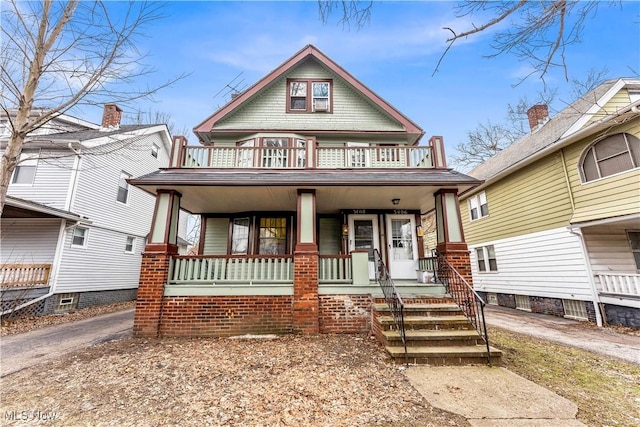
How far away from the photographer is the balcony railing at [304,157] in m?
8.04

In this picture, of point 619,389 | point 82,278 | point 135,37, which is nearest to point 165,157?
point 82,278

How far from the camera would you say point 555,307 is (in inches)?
391

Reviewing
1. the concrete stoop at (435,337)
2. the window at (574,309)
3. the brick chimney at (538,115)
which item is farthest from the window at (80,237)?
the brick chimney at (538,115)

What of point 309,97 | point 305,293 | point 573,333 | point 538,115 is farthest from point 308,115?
point 538,115

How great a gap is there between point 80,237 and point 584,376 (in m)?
15.9

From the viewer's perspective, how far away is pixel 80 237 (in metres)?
11.4

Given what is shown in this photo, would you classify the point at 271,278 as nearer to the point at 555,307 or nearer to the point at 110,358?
the point at 110,358

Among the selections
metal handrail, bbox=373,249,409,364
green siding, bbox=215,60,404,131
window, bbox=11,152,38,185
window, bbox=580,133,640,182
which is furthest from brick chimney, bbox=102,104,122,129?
window, bbox=580,133,640,182

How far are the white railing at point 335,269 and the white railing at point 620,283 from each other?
8032 millimetres

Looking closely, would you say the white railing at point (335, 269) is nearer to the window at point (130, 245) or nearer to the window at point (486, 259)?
the window at point (486, 259)

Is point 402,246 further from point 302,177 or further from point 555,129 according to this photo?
point 555,129

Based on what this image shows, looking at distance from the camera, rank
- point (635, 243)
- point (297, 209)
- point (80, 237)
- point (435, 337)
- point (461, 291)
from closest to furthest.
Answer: point (435, 337) → point (461, 291) → point (297, 209) → point (635, 243) → point (80, 237)

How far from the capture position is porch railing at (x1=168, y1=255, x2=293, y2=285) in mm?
6997

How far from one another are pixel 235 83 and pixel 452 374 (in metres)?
13.6
